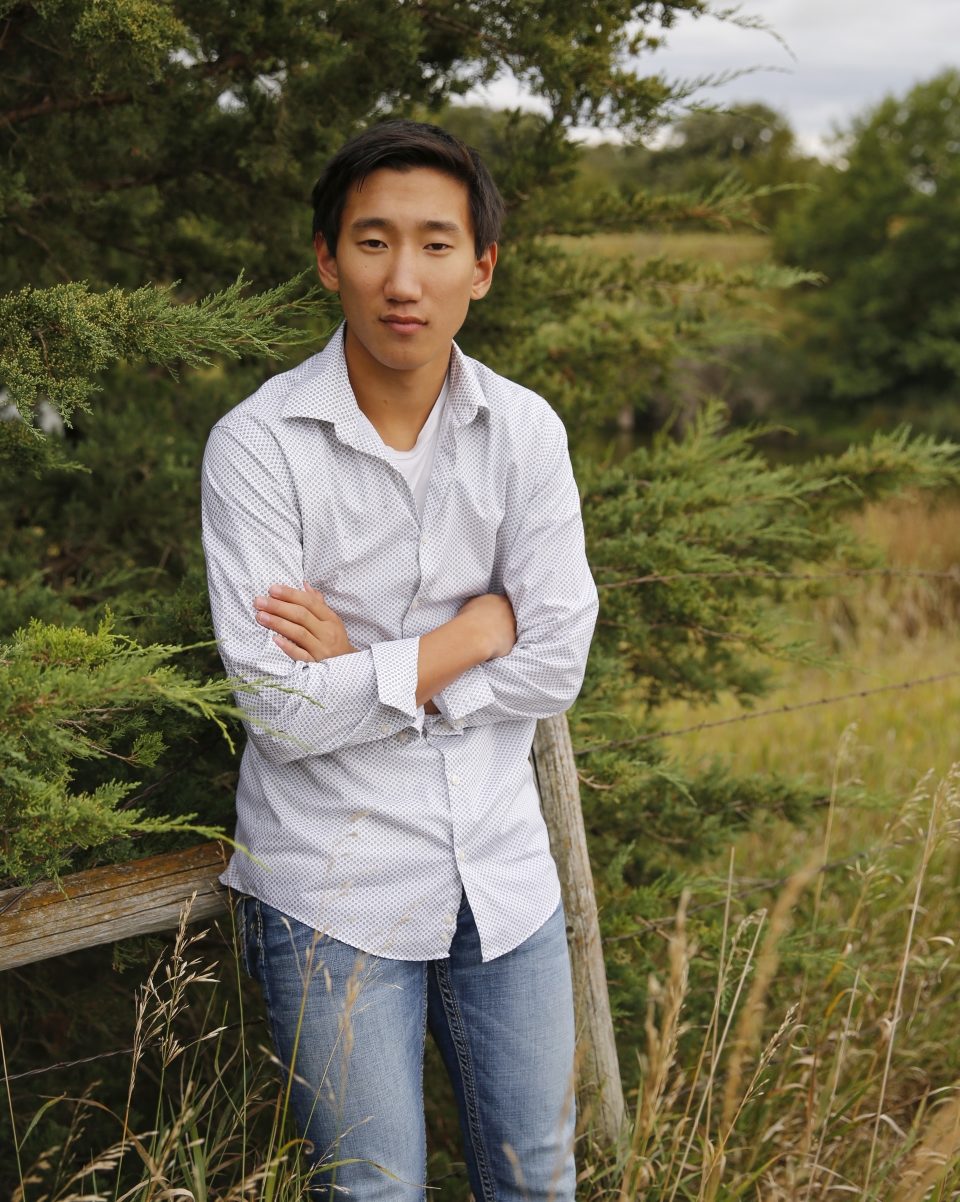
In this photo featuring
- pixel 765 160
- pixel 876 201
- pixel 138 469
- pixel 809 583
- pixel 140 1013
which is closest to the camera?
pixel 140 1013

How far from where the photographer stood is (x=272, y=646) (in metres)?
1.81

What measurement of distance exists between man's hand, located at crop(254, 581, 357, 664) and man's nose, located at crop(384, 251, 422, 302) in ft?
1.66

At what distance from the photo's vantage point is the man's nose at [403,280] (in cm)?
191

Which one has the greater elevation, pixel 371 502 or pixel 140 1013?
pixel 371 502

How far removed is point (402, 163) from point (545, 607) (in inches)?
31.0

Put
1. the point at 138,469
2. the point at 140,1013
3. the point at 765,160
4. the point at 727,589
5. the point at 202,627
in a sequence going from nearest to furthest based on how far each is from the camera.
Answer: the point at 140,1013
the point at 202,627
the point at 727,589
the point at 138,469
the point at 765,160

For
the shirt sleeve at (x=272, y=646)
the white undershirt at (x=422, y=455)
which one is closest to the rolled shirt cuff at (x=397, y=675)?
the shirt sleeve at (x=272, y=646)

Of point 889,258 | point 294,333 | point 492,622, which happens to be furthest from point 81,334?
point 889,258

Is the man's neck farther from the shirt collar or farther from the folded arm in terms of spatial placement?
the folded arm

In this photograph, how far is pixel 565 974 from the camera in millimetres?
2076

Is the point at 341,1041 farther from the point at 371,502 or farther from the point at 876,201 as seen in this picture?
the point at 876,201

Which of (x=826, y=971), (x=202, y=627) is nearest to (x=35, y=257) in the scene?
(x=202, y=627)

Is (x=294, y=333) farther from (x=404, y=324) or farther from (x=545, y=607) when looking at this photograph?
(x=545, y=607)

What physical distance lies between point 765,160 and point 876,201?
488 inches
